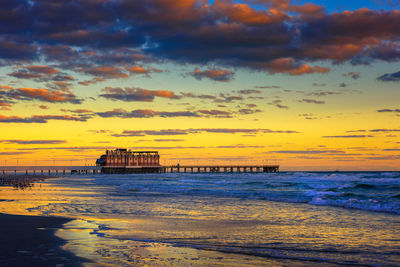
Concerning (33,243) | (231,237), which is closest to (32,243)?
(33,243)

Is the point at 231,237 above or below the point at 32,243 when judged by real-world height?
below

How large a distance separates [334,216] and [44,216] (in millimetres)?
12082

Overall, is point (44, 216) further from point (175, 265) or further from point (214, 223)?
point (175, 265)

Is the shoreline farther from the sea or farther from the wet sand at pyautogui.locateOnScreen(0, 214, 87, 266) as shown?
the sea

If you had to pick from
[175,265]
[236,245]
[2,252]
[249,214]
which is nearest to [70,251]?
[2,252]

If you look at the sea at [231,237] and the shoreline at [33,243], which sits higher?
the shoreline at [33,243]

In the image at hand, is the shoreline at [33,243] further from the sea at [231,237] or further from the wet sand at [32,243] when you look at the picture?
the sea at [231,237]

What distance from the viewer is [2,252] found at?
914cm

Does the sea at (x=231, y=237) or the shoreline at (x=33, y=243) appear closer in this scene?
the shoreline at (x=33, y=243)

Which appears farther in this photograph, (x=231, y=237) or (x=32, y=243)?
(x=231, y=237)

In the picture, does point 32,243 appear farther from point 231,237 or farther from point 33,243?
point 231,237

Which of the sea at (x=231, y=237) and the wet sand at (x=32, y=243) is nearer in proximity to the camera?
the wet sand at (x=32, y=243)

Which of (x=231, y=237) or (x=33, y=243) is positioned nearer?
(x=33, y=243)

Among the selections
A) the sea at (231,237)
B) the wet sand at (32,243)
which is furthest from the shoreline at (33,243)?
the sea at (231,237)
